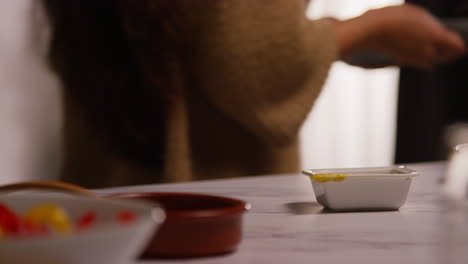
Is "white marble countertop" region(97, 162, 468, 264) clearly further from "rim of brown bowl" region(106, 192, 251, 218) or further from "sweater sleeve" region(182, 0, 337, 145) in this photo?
"sweater sleeve" region(182, 0, 337, 145)

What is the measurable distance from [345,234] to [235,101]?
0.49m

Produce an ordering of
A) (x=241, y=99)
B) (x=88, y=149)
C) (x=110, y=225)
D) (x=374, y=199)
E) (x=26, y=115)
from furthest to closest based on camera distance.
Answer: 1. (x=26, y=115)
2. (x=88, y=149)
3. (x=241, y=99)
4. (x=374, y=199)
5. (x=110, y=225)

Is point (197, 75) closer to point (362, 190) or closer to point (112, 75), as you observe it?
point (112, 75)

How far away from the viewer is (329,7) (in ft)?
7.30

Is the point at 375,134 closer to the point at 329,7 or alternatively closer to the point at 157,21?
the point at 329,7

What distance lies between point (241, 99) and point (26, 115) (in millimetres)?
857

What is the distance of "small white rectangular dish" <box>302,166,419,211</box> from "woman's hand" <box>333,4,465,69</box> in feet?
1.60

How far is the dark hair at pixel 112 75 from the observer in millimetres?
986

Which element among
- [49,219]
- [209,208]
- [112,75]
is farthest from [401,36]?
[49,219]

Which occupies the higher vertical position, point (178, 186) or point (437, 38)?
point (437, 38)

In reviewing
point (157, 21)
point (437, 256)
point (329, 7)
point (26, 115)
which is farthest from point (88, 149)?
point (329, 7)

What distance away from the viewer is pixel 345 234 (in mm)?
502

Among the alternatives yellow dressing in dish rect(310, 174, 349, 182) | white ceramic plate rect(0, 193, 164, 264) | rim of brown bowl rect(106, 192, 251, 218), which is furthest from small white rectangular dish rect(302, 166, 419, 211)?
white ceramic plate rect(0, 193, 164, 264)

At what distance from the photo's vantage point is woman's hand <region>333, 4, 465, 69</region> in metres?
1.07
